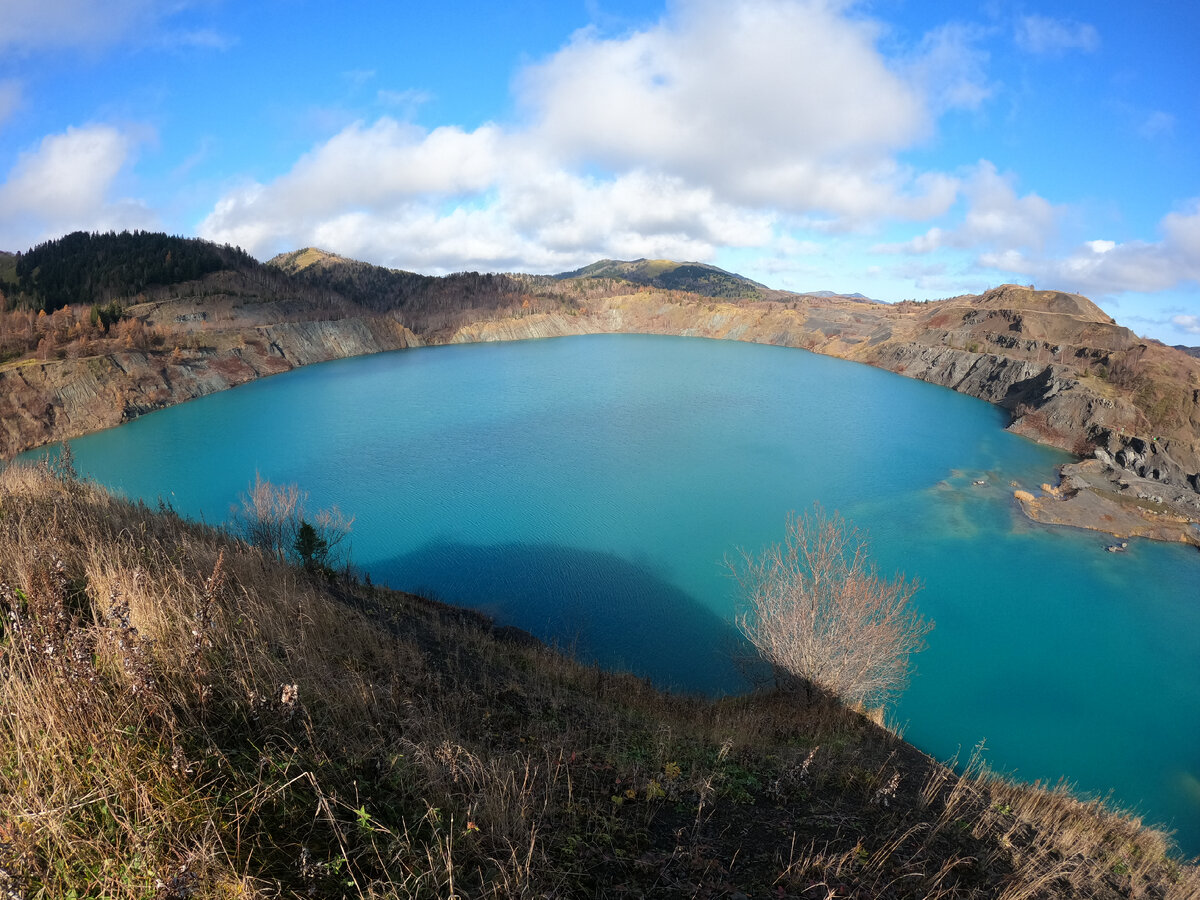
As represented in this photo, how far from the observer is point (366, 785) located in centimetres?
344

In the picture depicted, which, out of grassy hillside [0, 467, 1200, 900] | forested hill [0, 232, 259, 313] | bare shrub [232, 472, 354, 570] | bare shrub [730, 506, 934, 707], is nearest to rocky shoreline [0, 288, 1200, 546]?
forested hill [0, 232, 259, 313]

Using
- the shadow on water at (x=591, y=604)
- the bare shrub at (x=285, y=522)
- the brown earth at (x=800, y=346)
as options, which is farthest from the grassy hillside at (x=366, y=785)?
the brown earth at (x=800, y=346)

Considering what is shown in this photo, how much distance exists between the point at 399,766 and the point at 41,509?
7833 mm

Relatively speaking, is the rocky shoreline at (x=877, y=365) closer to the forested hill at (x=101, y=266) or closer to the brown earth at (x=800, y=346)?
the brown earth at (x=800, y=346)

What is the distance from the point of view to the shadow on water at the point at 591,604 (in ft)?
56.8

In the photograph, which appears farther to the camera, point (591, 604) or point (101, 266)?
point (101, 266)

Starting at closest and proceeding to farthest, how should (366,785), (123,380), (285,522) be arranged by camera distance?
(366,785)
(285,522)
(123,380)

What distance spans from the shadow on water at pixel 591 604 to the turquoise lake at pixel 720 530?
3.7 inches

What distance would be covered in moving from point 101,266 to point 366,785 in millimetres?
108718

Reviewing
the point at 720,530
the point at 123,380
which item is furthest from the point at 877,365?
the point at 123,380

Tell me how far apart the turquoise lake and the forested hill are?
4041 centimetres

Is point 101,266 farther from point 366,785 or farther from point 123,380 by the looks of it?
point 366,785

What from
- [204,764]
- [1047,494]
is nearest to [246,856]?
[204,764]

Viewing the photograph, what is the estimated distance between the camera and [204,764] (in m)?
2.84
